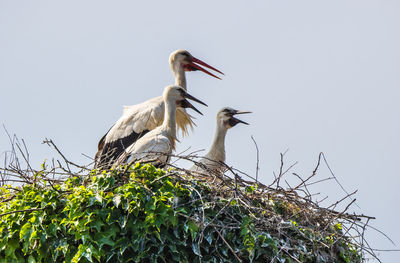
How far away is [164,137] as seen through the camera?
6305 mm

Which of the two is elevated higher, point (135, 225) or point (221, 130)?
point (221, 130)

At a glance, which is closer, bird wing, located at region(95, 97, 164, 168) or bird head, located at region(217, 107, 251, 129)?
bird head, located at region(217, 107, 251, 129)

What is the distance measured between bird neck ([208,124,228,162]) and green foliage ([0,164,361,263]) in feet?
6.84

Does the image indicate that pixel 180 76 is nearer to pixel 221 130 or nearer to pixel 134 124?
pixel 134 124

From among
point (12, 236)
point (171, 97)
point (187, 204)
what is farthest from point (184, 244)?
point (171, 97)

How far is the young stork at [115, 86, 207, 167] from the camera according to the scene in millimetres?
6179

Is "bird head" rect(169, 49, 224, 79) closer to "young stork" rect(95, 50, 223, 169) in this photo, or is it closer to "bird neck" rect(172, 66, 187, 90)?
"bird neck" rect(172, 66, 187, 90)

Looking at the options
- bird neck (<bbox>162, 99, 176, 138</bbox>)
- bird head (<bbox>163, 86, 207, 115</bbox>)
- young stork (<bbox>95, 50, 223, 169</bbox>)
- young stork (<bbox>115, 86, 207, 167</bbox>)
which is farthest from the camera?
young stork (<bbox>95, 50, 223, 169</bbox>)

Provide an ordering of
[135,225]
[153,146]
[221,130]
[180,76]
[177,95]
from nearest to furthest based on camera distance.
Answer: [135,225] → [153,146] → [177,95] → [221,130] → [180,76]

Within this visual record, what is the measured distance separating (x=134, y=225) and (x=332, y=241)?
1415 mm

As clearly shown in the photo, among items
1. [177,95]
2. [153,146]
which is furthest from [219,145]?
[153,146]

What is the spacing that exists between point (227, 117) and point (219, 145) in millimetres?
388

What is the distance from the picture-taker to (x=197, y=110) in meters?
7.21

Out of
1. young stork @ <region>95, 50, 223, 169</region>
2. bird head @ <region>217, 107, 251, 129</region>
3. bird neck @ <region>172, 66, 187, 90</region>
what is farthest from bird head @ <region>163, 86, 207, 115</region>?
bird neck @ <region>172, 66, 187, 90</region>
